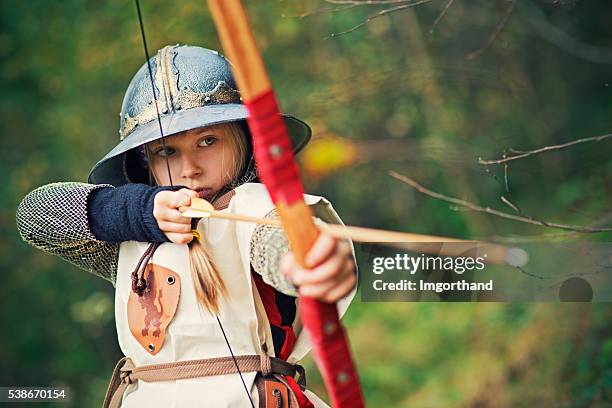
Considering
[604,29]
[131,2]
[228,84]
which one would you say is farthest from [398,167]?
[228,84]

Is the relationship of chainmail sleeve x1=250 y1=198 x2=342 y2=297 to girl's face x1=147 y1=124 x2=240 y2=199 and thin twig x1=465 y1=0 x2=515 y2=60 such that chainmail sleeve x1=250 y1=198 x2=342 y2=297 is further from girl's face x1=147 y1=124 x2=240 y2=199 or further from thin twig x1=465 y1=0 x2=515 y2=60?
thin twig x1=465 y1=0 x2=515 y2=60

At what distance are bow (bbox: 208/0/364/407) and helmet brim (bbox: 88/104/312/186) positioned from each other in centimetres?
46

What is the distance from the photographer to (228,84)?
1718 millimetres

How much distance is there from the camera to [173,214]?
4.94ft

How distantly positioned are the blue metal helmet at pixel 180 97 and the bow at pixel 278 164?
464 mm

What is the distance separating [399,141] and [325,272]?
1834 mm

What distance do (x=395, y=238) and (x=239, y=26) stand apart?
0.32m

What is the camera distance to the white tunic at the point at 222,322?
5.03ft

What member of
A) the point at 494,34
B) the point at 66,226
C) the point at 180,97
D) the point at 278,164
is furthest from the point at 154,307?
the point at 494,34

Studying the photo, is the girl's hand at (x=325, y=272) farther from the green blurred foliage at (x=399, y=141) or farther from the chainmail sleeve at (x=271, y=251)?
the green blurred foliage at (x=399, y=141)

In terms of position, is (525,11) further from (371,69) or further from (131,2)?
(131,2)

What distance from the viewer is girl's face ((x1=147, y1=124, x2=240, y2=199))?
1643 millimetres

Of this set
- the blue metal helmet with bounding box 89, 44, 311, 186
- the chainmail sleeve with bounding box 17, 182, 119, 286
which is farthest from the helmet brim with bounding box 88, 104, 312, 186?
the chainmail sleeve with bounding box 17, 182, 119, 286

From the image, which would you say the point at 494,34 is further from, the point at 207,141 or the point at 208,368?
the point at 208,368
